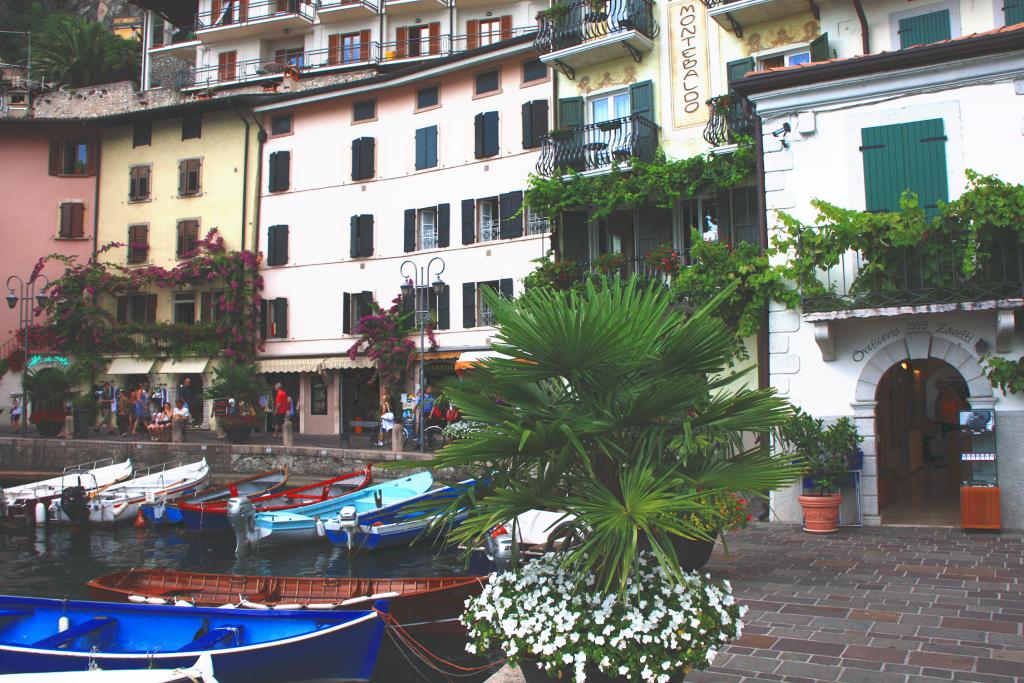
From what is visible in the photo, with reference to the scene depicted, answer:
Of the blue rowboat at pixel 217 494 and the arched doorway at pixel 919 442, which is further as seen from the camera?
the blue rowboat at pixel 217 494

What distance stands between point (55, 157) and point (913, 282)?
37714 millimetres

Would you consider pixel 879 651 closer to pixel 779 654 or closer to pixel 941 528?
pixel 779 654

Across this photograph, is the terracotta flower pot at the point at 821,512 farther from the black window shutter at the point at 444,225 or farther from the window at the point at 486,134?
the black window shutter at the point at 444,225

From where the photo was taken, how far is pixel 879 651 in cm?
750

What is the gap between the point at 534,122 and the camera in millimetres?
28625

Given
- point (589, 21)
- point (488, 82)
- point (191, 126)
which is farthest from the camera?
point (191, 126)

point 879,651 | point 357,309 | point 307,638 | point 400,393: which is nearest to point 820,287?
point 879,651

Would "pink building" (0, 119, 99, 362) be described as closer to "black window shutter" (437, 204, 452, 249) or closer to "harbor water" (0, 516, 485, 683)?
"black window shutter" (437, 204, 452, 249)

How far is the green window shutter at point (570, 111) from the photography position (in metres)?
23.0

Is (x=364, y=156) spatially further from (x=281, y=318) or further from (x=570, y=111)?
(x=570, y=111)

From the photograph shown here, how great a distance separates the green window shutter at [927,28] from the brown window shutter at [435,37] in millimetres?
26471

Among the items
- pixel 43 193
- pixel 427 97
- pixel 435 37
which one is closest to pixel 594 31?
pixel 427 97

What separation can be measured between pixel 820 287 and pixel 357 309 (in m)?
21.5

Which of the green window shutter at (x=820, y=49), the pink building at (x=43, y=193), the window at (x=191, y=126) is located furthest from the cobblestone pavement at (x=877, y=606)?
the pink building at (x=43, y=193)
